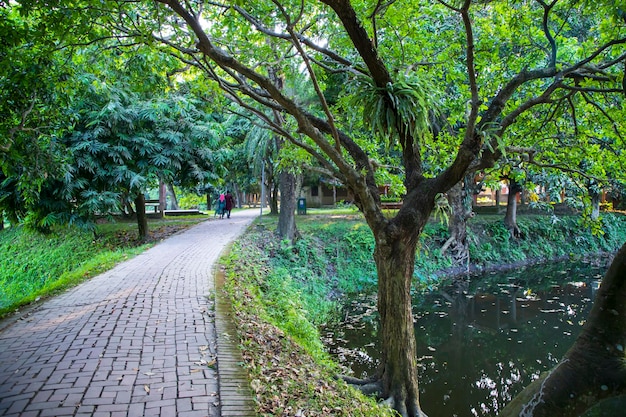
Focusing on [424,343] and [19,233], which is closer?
[424,343]

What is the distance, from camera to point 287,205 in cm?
1462

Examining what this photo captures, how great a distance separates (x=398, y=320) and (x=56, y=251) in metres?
15.1

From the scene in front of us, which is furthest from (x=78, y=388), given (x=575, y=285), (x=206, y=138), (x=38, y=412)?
(x=575, y=285)

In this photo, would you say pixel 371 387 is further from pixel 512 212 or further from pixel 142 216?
pixel 512 212

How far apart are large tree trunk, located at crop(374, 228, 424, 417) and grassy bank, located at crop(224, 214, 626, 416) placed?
0.86 metres

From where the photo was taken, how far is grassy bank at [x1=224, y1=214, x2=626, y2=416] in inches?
193

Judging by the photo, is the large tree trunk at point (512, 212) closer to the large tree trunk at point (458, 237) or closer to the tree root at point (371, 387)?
the large tree trunk at point (458, 237)

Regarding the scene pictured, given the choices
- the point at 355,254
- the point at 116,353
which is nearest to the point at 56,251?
the point at 355,254

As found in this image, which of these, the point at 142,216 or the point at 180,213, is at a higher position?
the point at 142,216

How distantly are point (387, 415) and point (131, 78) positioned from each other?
21.8 feet

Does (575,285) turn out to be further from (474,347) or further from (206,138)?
(206,138)

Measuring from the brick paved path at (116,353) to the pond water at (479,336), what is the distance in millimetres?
3762

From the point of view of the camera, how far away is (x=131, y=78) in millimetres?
7508

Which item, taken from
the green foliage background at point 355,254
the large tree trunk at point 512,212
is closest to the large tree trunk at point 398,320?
the green foliage background at point 355,254
